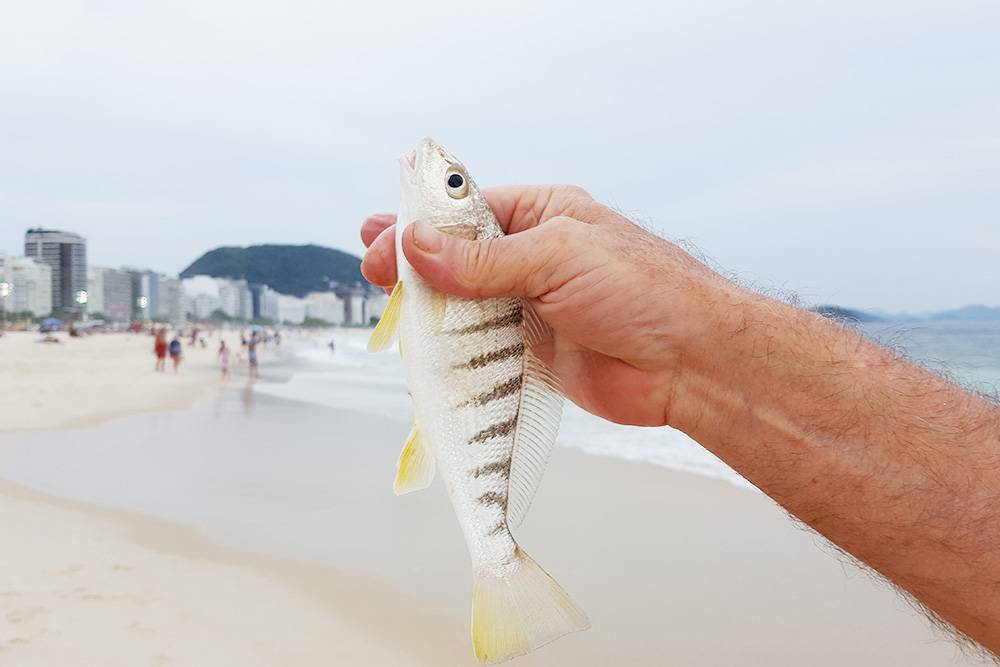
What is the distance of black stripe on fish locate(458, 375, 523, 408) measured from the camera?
231 cm

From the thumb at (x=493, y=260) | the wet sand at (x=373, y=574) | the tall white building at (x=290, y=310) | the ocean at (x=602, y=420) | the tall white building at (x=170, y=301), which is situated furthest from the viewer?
the tall white building at (x=170, y=301)

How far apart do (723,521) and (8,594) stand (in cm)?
737

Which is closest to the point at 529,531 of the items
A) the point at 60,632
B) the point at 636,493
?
the point at 636,493

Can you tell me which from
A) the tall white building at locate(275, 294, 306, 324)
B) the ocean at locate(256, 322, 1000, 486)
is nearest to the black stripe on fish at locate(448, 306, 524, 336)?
the ocean at locate(256, 322, 1000, 486)

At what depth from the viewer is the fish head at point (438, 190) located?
Result: 2.34 metres

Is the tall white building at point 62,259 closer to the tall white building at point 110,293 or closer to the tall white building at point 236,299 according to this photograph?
the tall white building at point 110,293

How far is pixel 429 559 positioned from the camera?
22.0 ft

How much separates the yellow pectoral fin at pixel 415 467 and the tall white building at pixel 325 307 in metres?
141

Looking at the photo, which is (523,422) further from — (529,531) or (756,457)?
(529,531)

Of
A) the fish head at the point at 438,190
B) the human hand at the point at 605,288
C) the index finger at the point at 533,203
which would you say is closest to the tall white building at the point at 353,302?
the index finger at the point at 533,203

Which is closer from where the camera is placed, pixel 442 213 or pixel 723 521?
pixel 442 213

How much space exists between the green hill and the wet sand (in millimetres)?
111266

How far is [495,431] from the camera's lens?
7.65ft

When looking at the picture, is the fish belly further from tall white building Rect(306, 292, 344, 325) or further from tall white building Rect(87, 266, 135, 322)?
tall white building Rect(87, 266, 135, 322)
